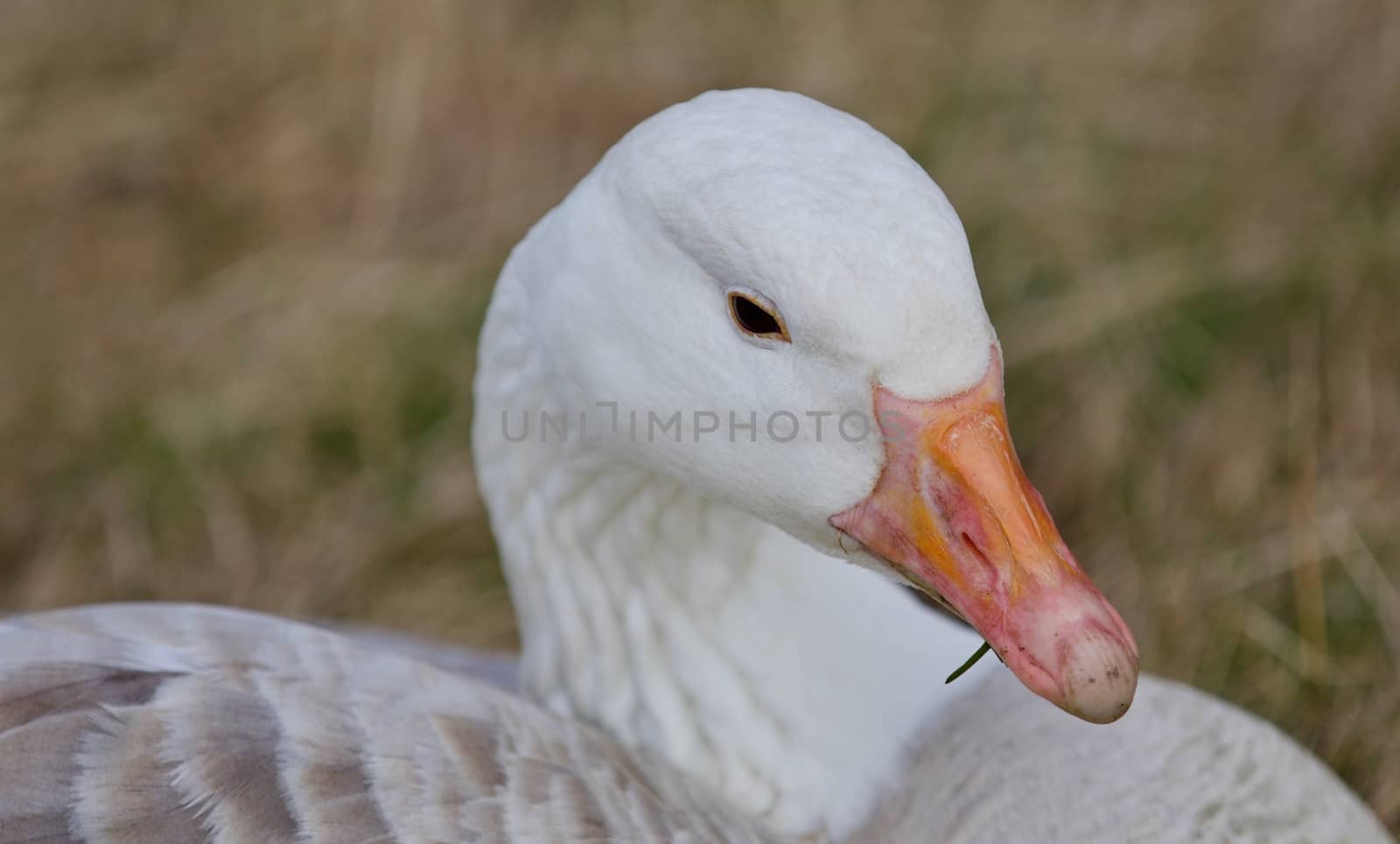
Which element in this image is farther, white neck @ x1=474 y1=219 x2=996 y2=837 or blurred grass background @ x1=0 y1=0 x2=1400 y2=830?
blurred grass background @ x1=0 y1=0 x2=1400 y2=830

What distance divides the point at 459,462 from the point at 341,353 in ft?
1.70

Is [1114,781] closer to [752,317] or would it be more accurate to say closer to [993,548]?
[993,548]

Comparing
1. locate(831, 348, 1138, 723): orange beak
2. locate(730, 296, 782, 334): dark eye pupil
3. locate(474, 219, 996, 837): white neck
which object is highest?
locate(730, 296, 782, 334): dark eye pupil

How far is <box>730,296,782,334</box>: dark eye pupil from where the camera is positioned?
62.2 inches

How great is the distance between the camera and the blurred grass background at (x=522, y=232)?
10.5 feet

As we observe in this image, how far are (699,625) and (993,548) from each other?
0.66m

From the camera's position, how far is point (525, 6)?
4918mm

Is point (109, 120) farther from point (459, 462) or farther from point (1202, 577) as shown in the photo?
point (1202, 577)

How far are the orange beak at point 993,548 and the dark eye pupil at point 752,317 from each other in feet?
0.50

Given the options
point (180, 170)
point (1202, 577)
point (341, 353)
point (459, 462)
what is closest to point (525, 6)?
point (180, 170)

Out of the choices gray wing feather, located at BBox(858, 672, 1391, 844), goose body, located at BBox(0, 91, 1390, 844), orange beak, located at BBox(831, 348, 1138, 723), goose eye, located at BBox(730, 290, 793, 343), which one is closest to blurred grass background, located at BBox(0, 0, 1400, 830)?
gray wing feather, located at BBox(858, 672, 1391, 844)

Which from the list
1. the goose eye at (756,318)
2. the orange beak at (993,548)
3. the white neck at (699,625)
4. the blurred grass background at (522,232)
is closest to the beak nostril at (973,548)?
the orange beak at (993,548)

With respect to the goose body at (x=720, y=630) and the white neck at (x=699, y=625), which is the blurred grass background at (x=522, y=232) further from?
the white neck at (x=699, y=625)

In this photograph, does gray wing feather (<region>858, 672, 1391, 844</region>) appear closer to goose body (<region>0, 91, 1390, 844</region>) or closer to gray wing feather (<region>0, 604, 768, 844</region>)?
goose body (<region>0, 91, 1390, 844</region>)
